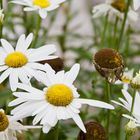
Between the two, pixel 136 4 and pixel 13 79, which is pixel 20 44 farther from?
pixel 136 4

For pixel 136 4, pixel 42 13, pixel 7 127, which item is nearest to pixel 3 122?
pixel 7 127

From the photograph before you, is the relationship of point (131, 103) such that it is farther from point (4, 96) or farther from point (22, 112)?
point (4, 96)

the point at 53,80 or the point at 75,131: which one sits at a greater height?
the point at 53,80

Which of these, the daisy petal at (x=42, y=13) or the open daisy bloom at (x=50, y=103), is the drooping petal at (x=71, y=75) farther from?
the daisy petal at (x=42, y=13)

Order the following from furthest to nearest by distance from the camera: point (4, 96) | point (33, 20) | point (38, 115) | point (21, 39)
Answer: point (33, 20) → point (4, 96) → point (21, 39) → point (38, 115)

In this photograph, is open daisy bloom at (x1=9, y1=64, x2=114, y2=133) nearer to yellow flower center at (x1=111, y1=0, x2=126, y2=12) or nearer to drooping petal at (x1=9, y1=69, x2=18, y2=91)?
drooping petal at (x1=9, y1=69, x2=18, y2=91)

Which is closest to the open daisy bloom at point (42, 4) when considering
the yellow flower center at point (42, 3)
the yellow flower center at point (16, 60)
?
the yellow flower center at point (42, 3)

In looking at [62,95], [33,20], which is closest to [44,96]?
[62,95]
